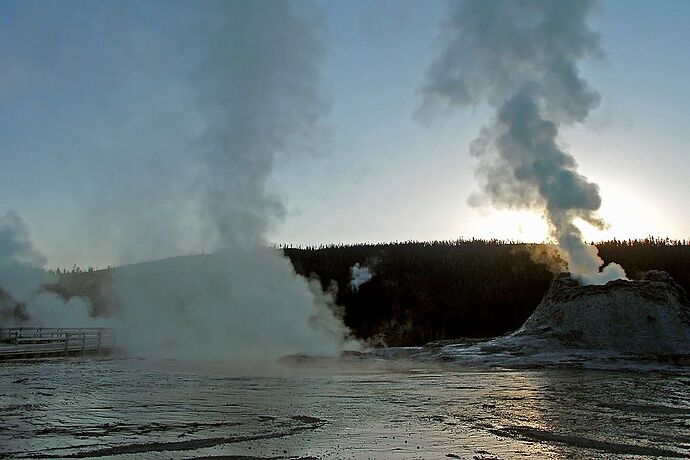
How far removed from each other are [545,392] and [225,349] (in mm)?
19318

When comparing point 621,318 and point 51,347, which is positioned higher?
point 621,318

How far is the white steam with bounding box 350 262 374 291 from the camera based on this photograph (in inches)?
2630

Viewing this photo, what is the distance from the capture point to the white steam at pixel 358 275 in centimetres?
6681

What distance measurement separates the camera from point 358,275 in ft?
Result: 227

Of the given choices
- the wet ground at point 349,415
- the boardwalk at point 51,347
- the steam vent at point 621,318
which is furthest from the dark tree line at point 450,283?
the wet ground at point 349,415

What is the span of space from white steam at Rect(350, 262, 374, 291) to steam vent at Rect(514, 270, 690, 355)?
41518 mm

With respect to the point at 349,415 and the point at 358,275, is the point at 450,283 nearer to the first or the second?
the point at 358,275

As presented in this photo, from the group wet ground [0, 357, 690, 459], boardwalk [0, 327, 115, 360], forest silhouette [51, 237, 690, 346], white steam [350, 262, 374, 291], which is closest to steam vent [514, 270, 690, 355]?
wet ground [0, 357, 690, 459]

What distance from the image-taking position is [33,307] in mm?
45750

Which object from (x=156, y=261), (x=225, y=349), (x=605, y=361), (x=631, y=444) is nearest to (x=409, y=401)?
Result: (x=631, y=444)

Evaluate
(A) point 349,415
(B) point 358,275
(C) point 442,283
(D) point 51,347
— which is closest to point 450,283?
(C) point 442,283

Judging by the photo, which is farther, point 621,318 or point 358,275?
point 358,275

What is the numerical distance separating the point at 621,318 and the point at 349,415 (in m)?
14.7

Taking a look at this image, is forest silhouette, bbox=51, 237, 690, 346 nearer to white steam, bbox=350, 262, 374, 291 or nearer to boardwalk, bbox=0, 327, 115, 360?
white steam, bbox=350, 262, 374, 291
